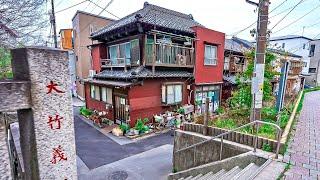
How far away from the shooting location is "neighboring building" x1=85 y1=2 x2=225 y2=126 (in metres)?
13.7

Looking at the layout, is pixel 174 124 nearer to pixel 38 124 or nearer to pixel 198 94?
pixel 198 94

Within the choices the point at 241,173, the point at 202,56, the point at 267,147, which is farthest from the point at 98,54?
the point at 241,173

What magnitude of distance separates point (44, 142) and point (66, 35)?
97.7ft

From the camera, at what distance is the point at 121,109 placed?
14445mm

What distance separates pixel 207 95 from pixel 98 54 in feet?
35.5

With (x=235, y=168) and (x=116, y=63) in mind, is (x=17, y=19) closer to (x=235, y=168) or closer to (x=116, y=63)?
(x=235, y=168)

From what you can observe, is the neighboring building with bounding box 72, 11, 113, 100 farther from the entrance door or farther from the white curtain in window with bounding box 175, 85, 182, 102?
the white curtain in window with bounding box 175, 85, 182, 102

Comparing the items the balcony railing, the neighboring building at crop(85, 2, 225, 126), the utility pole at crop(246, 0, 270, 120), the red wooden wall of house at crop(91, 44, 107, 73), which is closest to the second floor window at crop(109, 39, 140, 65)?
the neighboring building at crop(85, 2, 225, 126)

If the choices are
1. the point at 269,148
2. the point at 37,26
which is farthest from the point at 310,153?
the point at 37,26

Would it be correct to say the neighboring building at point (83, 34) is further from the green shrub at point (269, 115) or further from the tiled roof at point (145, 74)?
the green shrub at point (269, 115)

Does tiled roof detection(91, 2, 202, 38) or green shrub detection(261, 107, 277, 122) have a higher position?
tiled roof detection(91, 2, 202, 38)

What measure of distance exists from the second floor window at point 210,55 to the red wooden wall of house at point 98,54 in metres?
9.29

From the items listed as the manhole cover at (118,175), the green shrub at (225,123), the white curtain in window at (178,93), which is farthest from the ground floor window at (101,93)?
the green shrub at (225,123)

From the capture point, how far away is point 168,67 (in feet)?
50.0
